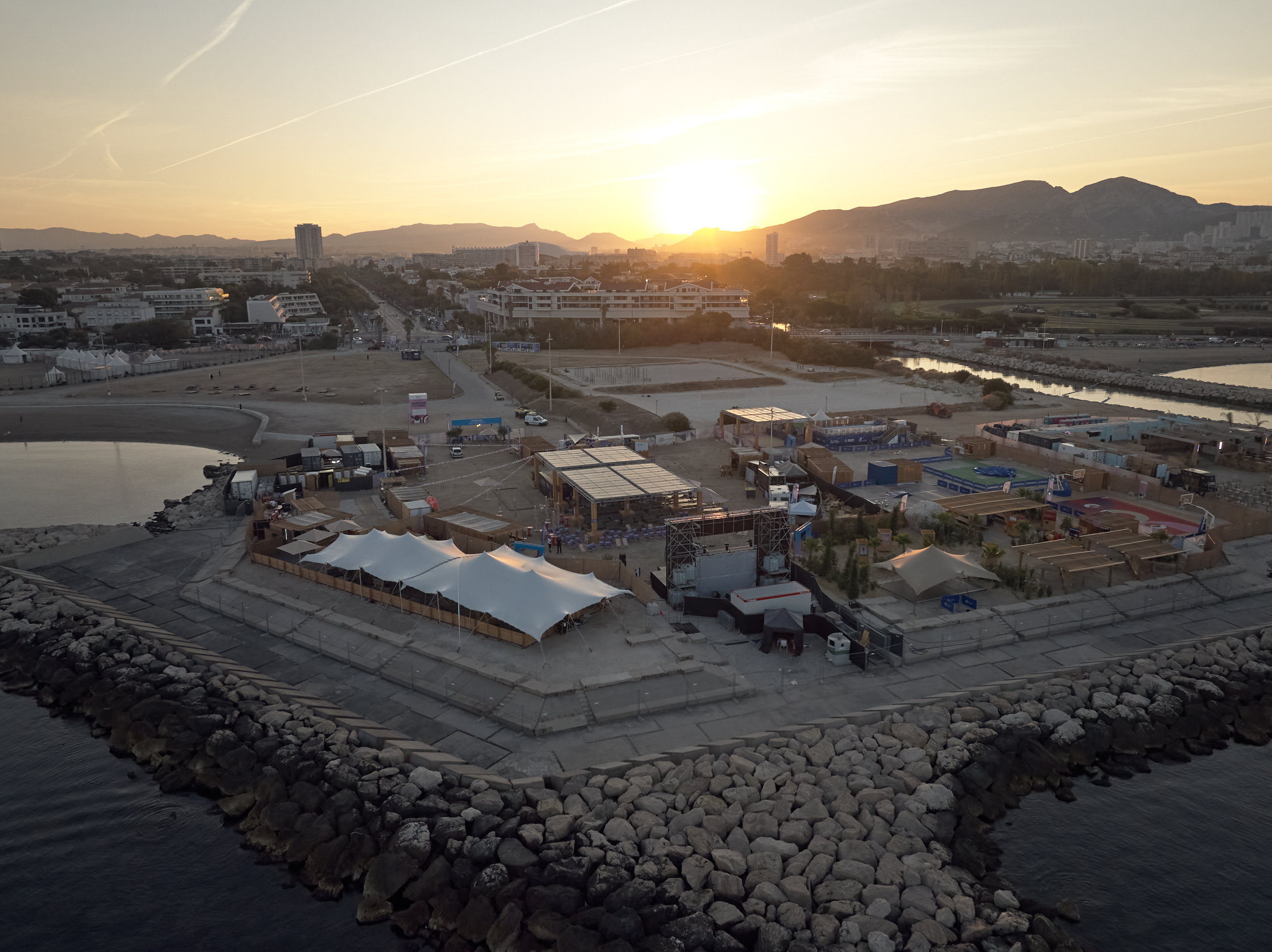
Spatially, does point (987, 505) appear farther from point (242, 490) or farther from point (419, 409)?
point (419, 409)

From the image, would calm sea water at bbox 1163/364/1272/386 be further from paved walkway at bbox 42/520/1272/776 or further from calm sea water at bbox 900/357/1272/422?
paved walkway at bbox 42/520/1272/776

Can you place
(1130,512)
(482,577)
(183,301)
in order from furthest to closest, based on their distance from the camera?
(183,301), (1130,512), (482,577)

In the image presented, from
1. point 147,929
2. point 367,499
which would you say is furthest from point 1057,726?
point 367,499

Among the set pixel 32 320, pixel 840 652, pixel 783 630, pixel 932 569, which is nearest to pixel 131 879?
pixel 783 630

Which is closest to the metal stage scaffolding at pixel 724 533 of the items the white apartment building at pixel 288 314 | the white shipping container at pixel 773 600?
the white shipping container at pixel 773 600

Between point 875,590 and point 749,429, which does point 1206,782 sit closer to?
point 875,590

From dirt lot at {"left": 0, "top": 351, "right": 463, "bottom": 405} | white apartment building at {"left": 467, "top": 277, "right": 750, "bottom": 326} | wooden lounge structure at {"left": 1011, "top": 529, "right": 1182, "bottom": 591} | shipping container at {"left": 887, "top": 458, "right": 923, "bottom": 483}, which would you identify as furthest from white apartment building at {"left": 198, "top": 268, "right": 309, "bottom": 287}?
wooden lounge structure at {"left": 1011, "top": 529, "right": 1182, "bottom": 591}

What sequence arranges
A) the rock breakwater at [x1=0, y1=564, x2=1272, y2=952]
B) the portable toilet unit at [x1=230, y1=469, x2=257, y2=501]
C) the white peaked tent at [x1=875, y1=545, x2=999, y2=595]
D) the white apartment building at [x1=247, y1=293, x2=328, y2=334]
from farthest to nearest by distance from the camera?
the white apartment building at [x1=247, y1=293, x2=328, y2=334] → the portable toilet unit at [x1=230, y1=469, x2=257, y2=501] → the white peaked tent at [x1=875, y1=545, x2=999, y2=595] → the rock breakwater at [x1=0, y1=564, x2=1272, y2=952]
